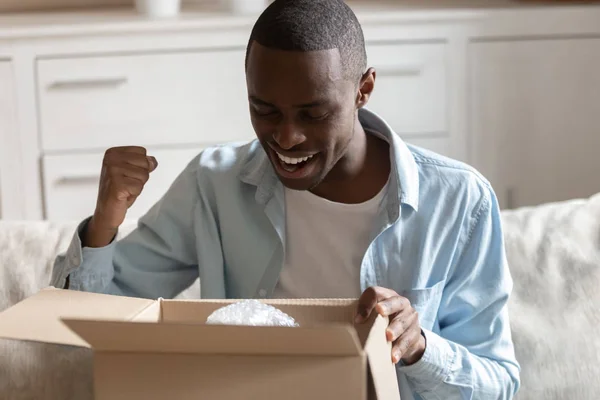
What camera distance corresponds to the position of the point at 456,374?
1.18 meters

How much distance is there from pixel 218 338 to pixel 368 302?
0.68 ft

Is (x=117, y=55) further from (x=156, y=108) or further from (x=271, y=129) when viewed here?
(x=271, y=129)

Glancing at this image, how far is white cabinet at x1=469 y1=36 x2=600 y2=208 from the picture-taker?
8.36 ft

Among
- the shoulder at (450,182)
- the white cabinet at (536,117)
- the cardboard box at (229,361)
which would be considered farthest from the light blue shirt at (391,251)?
the white cabinet at (536,117)

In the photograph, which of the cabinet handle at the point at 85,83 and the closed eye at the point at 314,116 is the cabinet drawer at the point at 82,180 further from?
the closed eye at the point at 314,116

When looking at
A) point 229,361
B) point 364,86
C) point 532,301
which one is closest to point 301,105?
point 364,86

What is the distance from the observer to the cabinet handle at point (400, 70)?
8.14 feet

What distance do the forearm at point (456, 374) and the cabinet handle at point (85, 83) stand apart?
1.46 metres

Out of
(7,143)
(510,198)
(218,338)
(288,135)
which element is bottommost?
(510,198)

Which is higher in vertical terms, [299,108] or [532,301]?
[299,108]

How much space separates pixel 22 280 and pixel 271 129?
1.70 ft

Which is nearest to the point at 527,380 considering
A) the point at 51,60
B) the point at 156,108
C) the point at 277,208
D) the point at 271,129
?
the point at 277,208

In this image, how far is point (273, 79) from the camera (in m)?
1.11

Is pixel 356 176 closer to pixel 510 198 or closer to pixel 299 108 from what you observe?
pixel 299 108
